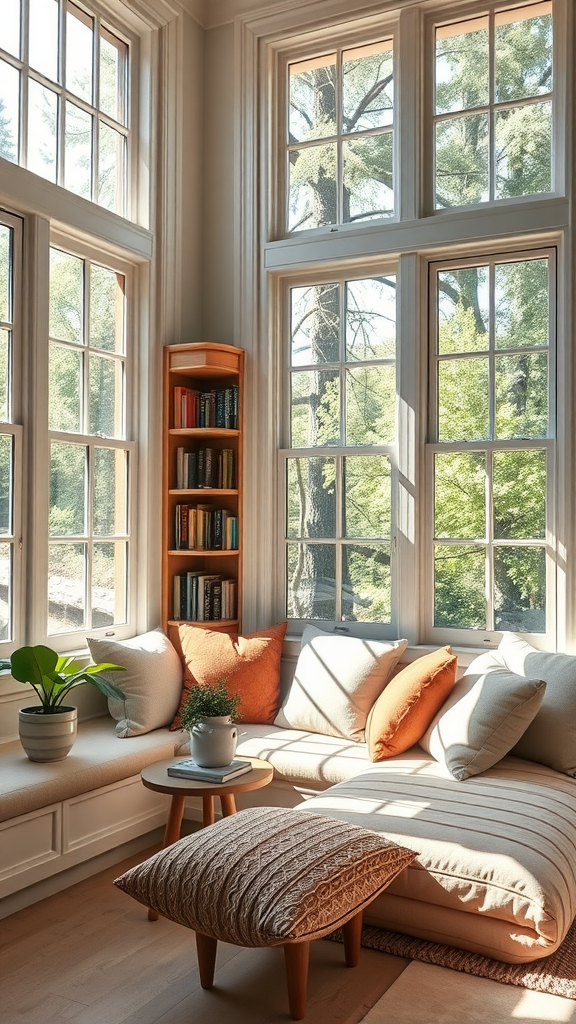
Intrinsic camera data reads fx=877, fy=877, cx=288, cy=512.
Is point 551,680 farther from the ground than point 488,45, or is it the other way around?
point 488,45

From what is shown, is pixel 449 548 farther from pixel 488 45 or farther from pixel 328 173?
pixel 488 45

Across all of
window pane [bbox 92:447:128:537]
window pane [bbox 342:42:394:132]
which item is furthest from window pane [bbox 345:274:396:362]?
window pane [bbox 92:447:128:537]

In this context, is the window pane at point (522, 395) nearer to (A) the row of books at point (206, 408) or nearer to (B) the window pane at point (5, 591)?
(A) the row of books at point (206, 408)

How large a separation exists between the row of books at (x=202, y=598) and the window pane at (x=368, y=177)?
6.81ft

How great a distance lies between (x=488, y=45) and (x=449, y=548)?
2.50 m

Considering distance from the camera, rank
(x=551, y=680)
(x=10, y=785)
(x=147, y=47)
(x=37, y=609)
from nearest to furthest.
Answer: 1. (x=10, y=785)
2. (x=551, y=680)
3. (x=37, y=609)
4. (x=147, y=47)

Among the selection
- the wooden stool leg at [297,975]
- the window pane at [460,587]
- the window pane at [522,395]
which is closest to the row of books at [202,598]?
the window pane at [460,587]

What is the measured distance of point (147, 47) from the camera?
473 cm

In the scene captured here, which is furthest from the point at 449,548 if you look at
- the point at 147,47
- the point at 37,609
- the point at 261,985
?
the point at 147,47

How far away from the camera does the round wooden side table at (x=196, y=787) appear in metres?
3.21

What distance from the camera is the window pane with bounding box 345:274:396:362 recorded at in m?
4.55

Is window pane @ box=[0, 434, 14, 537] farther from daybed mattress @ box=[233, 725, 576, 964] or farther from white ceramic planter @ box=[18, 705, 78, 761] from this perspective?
daybed mattress @ box=[233, 725, 576, 964]

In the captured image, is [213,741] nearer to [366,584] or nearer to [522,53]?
[366,584]

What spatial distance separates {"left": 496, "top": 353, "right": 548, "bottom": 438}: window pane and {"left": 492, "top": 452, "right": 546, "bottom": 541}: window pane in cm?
12
